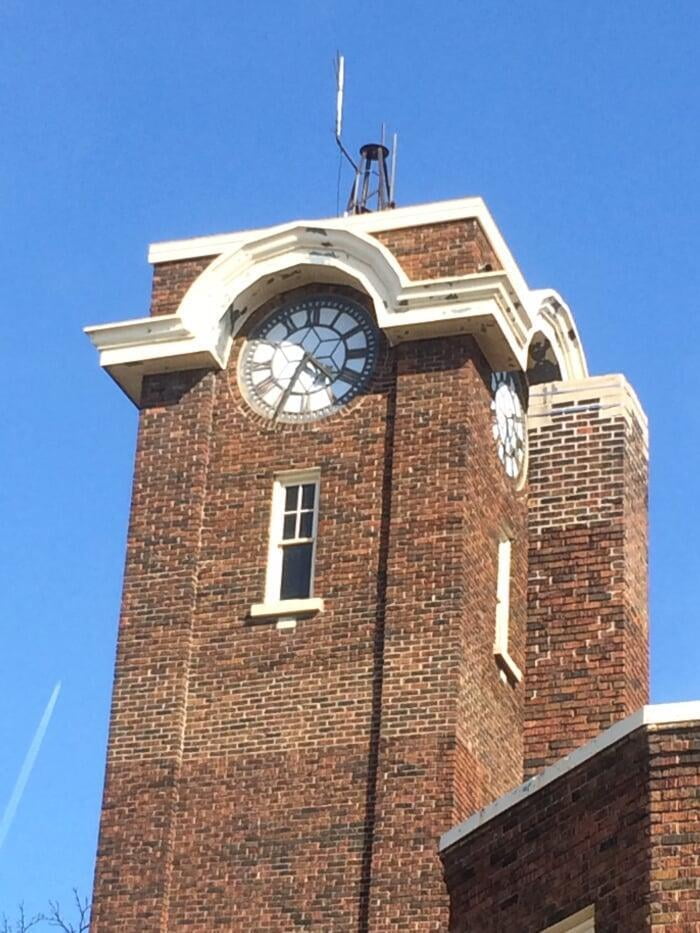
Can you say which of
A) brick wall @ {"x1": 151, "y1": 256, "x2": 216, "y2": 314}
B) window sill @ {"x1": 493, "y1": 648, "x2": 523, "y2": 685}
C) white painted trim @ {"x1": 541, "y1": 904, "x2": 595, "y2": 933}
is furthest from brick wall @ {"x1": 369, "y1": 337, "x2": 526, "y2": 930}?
white painted trim @ {"x1": 541, "y1": 904, "x2": 595, "y2": 933}

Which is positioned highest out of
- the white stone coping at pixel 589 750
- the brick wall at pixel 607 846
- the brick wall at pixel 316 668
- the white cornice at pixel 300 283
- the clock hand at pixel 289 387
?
the white cornice at pixel 300 283

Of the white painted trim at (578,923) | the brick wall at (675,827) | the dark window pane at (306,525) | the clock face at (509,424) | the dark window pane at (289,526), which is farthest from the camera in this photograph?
the clock face at (509,424)

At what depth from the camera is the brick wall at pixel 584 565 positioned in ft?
97.4

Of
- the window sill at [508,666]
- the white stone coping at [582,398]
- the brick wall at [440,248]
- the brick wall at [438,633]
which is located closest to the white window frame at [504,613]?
the window sill at [508,666]

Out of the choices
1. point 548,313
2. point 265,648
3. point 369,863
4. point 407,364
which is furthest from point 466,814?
Result: point 548,313

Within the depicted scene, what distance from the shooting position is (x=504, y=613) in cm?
2977

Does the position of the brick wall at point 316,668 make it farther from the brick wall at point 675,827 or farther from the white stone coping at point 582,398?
the brick wall at point 675,827

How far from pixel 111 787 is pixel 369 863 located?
11.5ft

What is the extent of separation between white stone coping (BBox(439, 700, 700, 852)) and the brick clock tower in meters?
5.88

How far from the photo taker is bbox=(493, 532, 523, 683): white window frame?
Result: 29203mm

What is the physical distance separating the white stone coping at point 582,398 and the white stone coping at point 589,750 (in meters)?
11.5

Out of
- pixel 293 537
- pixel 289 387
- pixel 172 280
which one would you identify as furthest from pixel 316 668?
pixel 172 280

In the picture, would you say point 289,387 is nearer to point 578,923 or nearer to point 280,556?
point 280,556

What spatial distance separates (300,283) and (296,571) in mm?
3903
